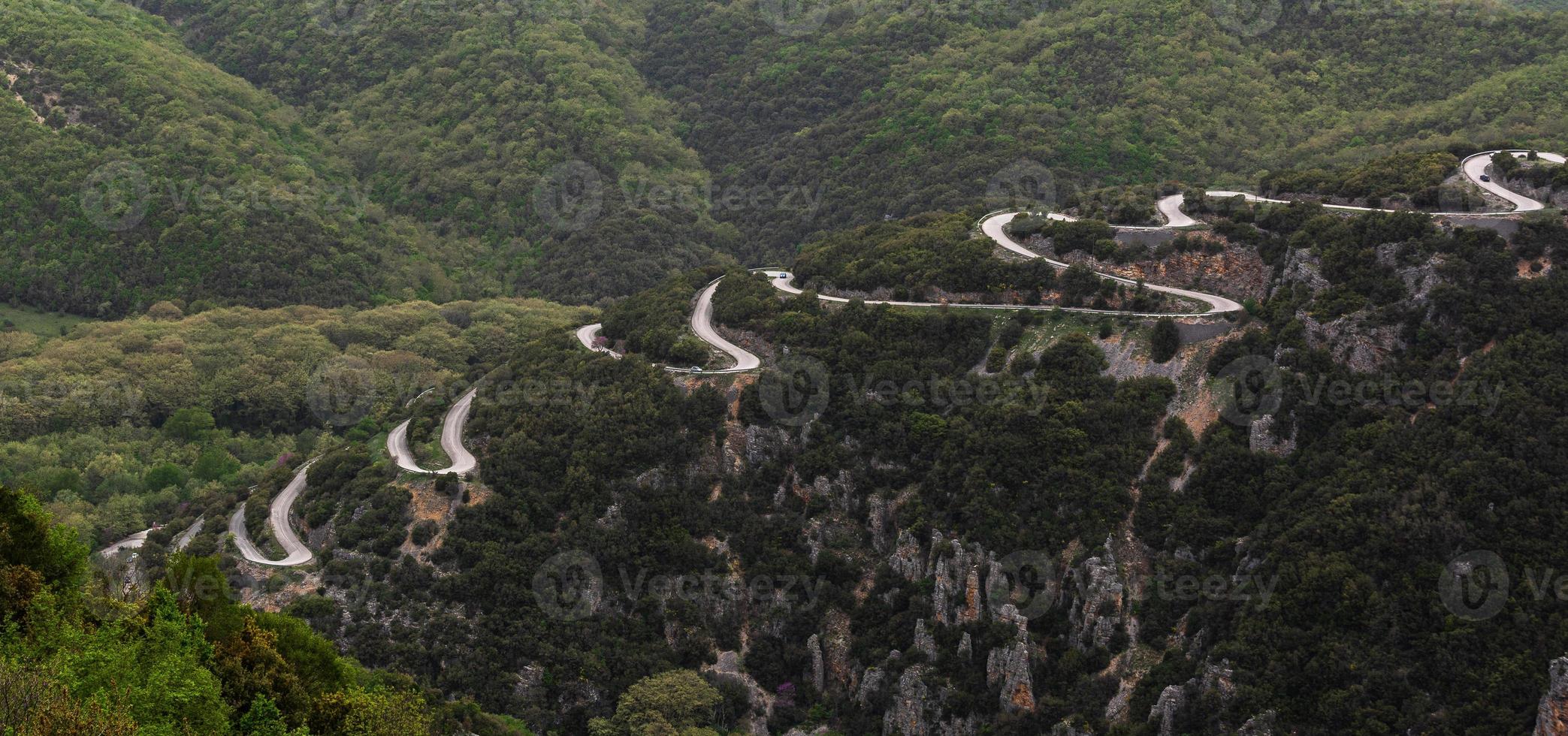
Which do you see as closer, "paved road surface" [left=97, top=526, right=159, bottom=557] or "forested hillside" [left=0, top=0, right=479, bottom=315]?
"paved road surface" [left=97, top=526, right=159, bottom=557]

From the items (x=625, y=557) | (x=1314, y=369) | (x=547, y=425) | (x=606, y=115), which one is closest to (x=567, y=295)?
(x=606, y=115)

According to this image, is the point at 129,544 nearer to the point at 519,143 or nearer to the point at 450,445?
the point at 450,445

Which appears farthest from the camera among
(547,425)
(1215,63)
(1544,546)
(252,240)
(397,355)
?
(1215,63)

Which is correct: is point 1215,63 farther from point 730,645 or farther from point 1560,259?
point 730,645

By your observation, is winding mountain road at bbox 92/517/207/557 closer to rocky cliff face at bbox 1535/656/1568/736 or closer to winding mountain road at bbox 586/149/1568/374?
winding mountain road at bbox 586/149/1568/374

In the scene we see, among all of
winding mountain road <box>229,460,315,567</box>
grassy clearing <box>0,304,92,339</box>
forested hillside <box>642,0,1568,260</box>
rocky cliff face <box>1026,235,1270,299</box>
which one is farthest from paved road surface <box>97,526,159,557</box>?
forested hillside <box>642,0,1568,260</box>

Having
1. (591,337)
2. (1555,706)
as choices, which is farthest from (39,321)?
(1555,706)
